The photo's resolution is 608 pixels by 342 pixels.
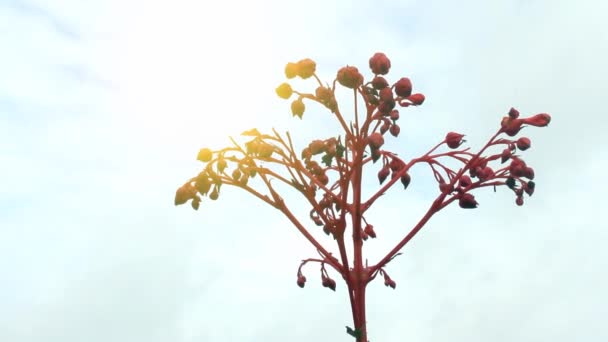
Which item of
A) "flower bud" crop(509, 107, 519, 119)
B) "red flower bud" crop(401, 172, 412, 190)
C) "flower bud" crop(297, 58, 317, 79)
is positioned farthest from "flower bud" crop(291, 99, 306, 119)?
"flower bud" crop(509, 107, 519, 119)

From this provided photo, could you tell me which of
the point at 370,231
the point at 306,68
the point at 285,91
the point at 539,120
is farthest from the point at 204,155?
the point at 539,120

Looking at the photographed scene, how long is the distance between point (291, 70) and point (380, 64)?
1049mm

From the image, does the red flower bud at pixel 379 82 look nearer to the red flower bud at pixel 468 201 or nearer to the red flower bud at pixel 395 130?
the red flower bud at pixel 395 130

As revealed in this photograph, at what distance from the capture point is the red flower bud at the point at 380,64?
8125mm

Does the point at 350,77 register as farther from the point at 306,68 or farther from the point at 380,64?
the point at 306,68

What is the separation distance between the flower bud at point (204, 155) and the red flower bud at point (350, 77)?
5.78 ft

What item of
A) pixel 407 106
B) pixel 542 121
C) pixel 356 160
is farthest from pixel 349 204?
pixel 542 121

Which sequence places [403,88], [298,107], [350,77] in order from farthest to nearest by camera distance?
[298,107], [403,88], [350,77]

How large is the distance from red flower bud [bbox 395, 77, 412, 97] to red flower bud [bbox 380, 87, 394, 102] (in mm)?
121

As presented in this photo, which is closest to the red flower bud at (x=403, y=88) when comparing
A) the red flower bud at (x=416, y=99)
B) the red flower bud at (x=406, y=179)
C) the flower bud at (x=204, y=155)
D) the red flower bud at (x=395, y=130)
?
the red flower bud at (x=416, y=99)

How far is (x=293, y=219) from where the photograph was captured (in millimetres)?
8961

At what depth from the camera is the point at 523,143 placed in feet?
28.5

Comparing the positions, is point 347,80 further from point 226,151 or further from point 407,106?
point 226,151

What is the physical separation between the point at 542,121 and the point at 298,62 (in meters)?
2.81
